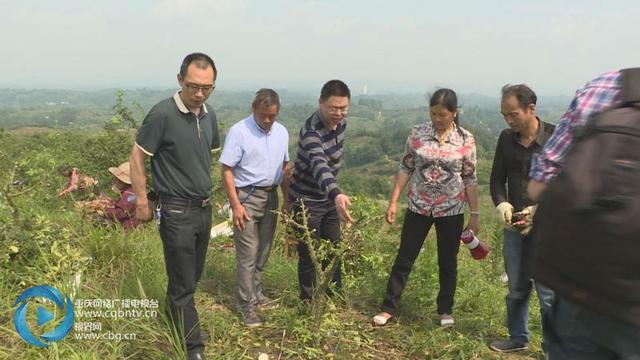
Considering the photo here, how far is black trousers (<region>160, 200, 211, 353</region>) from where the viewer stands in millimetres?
2752

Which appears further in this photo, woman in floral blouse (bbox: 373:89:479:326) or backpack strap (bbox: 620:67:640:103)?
woman in floral blouse (bbox: 373:89:479:326)

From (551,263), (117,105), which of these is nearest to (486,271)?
(551,263)

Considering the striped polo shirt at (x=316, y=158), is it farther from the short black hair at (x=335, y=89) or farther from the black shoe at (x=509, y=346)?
A: the black shoe at (x=509, y=346)

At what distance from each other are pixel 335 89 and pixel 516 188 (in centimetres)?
145

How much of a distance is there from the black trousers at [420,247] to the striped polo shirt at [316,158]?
28.6 inches

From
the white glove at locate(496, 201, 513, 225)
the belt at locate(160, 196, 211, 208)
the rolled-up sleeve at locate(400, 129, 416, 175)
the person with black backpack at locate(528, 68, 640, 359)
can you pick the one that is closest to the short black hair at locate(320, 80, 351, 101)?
the rolled-up sleeve at locate(400, 129, 416, 175)

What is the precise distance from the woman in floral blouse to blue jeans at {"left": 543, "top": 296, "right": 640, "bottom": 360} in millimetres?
1817

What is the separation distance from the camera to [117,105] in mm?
7418

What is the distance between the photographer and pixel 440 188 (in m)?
3.20

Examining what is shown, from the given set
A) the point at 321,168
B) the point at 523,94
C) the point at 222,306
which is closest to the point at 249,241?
the point at 222,306

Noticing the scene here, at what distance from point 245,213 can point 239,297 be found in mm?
692

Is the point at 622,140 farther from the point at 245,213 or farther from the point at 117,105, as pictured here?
the point at 117,105

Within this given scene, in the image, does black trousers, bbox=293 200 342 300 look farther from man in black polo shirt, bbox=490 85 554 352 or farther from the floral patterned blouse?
man in black polo shirt, bbox=490 85 554 352

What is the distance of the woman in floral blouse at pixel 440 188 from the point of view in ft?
10.4
